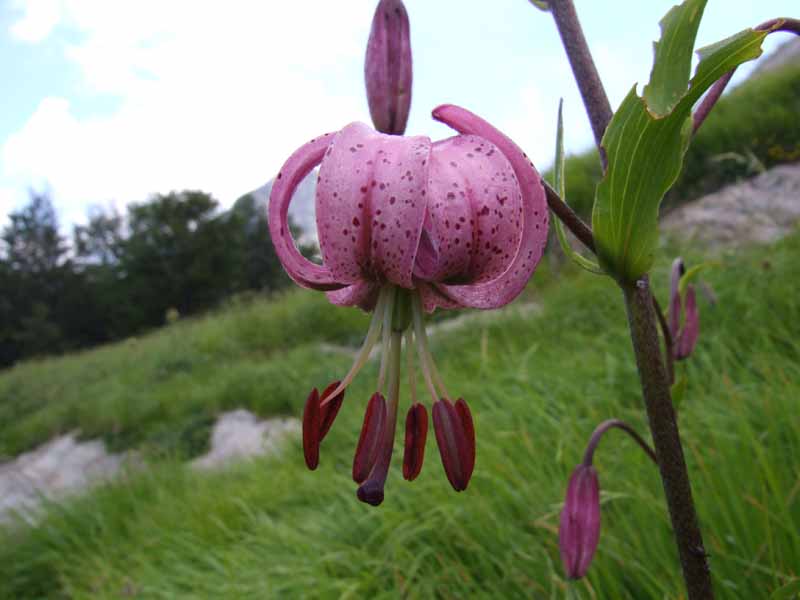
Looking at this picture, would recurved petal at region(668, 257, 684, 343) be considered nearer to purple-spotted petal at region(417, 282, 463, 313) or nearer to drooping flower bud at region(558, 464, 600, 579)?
drooping flower bud at region(558, 464, 600, 579)

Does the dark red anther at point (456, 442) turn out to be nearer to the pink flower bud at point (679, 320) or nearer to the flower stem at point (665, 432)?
the flower stem at point (665, 432)

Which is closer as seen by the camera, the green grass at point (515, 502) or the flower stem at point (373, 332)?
the flower stem at point (373, 332)

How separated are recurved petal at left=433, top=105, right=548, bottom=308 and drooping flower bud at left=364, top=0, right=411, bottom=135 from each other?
0.11ft

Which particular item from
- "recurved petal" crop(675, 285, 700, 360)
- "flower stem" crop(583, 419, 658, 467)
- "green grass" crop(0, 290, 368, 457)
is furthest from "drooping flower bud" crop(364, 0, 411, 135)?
"green grass" crop(0, 290, 368, 457)

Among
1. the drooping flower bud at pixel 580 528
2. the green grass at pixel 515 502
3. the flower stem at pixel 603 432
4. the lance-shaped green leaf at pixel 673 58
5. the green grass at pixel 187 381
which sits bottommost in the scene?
the green grass at pixel 187 381

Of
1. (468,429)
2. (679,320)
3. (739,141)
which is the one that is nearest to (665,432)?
(468,429)

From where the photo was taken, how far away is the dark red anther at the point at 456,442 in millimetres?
377

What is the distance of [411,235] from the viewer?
1.10ft

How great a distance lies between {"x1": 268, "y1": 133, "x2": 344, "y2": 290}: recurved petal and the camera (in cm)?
37

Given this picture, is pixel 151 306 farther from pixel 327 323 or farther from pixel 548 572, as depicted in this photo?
pixel 548 572

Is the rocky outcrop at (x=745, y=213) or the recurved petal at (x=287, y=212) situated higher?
the recurved petal at (x=287, y=212)

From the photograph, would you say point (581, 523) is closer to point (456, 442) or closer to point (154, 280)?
point (456, 442)

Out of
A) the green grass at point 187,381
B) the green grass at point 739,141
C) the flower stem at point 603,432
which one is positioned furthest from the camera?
the green grass at point 739,141

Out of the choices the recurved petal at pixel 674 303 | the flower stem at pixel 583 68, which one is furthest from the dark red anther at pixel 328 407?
the recurved petal at pixel 674 303
